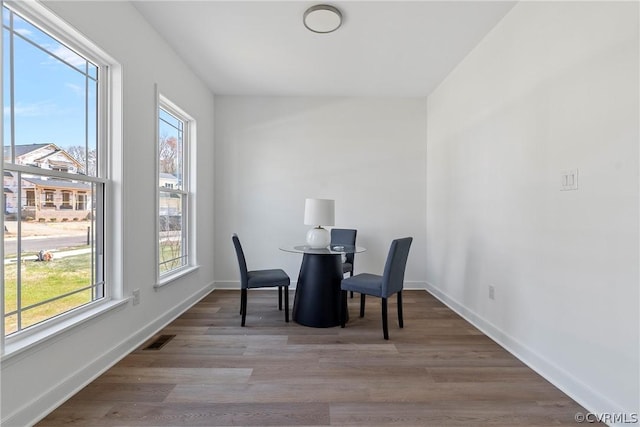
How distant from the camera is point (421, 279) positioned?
14.2ft

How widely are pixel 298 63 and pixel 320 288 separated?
2.39 meters

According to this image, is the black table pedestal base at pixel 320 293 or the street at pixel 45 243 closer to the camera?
the street at pixel 45 243

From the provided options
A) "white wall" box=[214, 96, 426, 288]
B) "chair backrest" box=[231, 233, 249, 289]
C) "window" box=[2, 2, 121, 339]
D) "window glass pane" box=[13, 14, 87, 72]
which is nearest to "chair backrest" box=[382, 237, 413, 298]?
"chair backrest" box=[231, 233, 249, 289]

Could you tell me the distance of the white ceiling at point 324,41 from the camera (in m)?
2.40

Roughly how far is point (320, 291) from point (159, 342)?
1.43m

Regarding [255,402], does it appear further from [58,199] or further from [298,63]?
[298,63]

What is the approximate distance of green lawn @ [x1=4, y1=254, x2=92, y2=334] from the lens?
1564 mm

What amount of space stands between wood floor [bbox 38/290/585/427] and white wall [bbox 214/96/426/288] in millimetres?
1578

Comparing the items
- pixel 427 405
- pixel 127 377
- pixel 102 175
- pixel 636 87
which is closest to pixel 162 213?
pixel 102 175

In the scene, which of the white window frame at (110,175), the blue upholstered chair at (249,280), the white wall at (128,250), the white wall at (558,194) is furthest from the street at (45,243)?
the white wall at (558,194)

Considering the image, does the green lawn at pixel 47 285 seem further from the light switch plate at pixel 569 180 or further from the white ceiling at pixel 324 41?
the light switch plate at pixel 569 180

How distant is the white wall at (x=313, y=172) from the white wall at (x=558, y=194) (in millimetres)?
1159

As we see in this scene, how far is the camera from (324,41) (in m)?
2.85

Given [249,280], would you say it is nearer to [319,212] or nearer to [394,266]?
[319,212]
